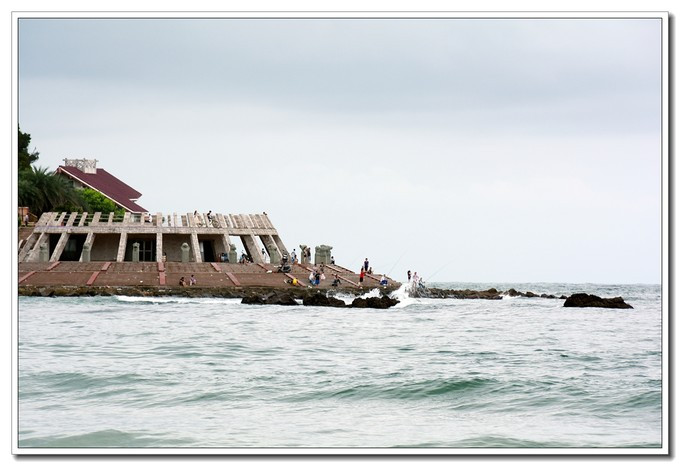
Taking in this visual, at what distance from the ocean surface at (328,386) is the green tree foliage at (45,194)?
32217mm

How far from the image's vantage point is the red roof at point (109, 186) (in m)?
72.4

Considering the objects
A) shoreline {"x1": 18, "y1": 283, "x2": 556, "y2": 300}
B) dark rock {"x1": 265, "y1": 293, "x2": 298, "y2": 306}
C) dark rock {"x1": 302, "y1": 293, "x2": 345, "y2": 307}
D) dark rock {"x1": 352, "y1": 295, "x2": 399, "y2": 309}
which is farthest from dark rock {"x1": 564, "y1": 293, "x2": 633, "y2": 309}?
dark rock {"x1": 265, "y1": 293, "x2": 298, "y2": 306}

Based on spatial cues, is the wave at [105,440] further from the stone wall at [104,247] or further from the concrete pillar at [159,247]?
the stone wall at [104,247]

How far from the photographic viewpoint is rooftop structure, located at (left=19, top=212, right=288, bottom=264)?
55031 mm

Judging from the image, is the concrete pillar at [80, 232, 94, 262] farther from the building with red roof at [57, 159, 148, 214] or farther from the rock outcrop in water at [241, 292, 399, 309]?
the building with red roof at [57, 159, 148, 214]

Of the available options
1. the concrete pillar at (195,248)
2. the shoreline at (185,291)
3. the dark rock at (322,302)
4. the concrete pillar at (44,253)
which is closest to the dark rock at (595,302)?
the shoreline at (185,291)

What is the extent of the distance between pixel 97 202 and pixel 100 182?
7.39 metres

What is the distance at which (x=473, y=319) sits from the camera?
3444 cm

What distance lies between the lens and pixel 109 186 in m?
75.9

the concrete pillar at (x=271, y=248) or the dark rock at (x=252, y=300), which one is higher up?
the concrete pillar at (x=271, y=248)
